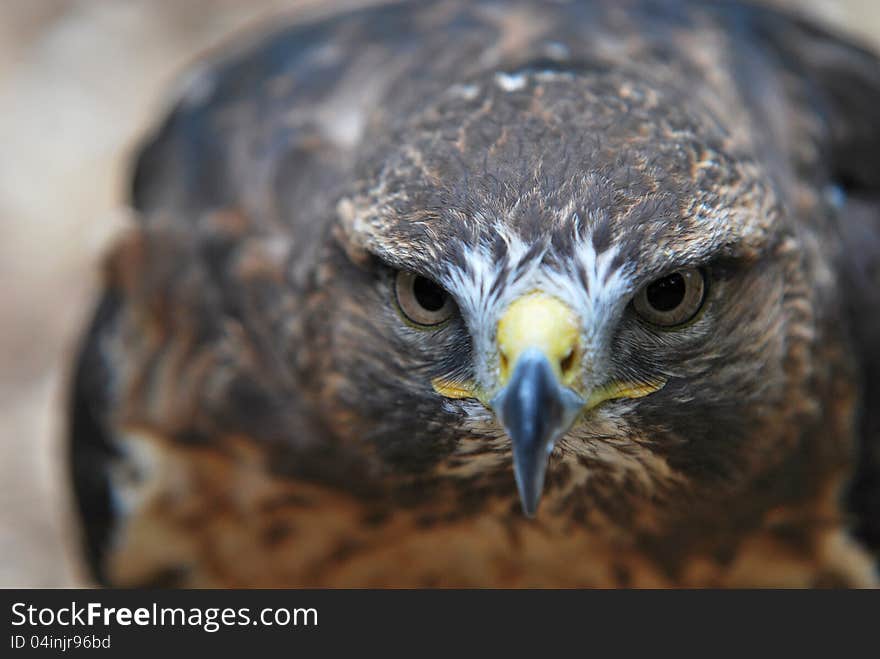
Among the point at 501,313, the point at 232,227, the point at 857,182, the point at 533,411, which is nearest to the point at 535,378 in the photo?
the point at 533,411

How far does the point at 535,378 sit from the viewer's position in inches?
95.9

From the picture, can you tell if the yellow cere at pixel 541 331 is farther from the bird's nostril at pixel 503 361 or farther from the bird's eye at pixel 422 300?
the bird's eye at pixel 422 300

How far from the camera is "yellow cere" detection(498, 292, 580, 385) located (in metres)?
2.46

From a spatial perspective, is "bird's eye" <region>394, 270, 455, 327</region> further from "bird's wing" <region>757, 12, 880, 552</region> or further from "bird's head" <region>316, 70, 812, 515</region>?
"bird's wing" <region>757, 12, 880, 552</region>

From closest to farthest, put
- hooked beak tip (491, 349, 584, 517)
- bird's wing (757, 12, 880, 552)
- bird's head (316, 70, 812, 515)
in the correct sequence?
hooked beak tip (491, 349, 584, 517) < bird's head (316, 70, 812, 515) < bird's wing (757, 12, 880, 552)

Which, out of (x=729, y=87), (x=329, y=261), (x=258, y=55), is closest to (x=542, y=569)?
(x=329, y=261)

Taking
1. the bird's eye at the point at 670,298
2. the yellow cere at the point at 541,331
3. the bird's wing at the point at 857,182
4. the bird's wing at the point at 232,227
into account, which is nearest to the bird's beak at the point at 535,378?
the yellow cere at the point at 541,331

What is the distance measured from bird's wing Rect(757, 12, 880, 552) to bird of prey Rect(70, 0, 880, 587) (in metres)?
0.01

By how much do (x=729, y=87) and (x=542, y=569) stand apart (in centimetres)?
141

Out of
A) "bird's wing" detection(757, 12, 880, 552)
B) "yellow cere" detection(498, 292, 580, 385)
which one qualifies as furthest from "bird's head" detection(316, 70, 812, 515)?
"bird's wing" detection(757, 12, 880, 552)

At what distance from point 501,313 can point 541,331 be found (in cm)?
10

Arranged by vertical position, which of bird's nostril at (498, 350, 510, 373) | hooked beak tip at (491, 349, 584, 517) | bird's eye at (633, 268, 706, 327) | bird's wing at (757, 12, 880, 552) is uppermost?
bird's wing at (757, 12, 880, 552)

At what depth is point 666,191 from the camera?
2648 mm

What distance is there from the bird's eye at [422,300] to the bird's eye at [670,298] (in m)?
0.39
